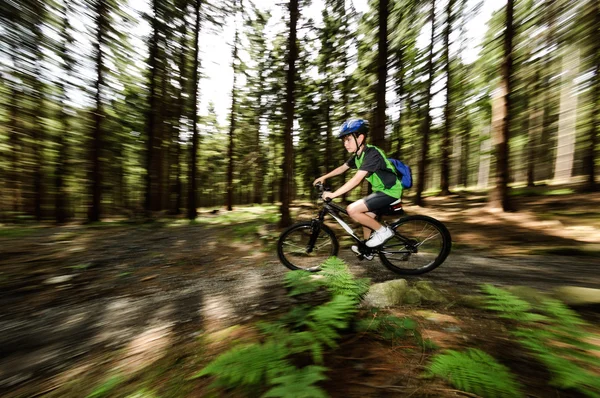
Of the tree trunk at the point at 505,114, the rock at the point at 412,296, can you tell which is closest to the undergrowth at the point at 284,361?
the rock at the point at 412,296

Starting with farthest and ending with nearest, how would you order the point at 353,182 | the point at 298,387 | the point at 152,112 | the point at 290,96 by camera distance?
the point at 152,112 → the point at 290,96 → the point at 353,182 → the point at 298,387

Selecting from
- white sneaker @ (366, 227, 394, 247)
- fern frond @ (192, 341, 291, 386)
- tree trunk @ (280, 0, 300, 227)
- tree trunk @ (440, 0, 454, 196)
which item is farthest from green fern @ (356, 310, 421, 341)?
tree trunk @ (440, 0, 454, 196)

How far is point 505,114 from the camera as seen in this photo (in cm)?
912

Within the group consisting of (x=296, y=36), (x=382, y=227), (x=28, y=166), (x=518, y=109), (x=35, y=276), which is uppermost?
(x=296, y=36)

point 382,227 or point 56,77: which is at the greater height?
point 56,77

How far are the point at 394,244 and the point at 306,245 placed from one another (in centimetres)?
166

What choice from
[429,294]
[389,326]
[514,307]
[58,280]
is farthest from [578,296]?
[58,280]

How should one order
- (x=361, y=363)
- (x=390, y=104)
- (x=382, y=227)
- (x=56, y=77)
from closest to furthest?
(x=361, y=363)
(x=382, y=227)
(x=56, y=77)
(x=390, y=104)

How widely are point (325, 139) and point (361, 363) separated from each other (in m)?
18.5

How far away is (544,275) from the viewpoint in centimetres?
382

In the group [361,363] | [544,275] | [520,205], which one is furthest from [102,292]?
[520,205]

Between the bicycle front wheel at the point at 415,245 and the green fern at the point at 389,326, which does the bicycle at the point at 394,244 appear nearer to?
the bicycle front wheel at the point at 415,245

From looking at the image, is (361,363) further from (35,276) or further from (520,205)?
(520,205)

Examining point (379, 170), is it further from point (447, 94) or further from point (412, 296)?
point (447, 94)
